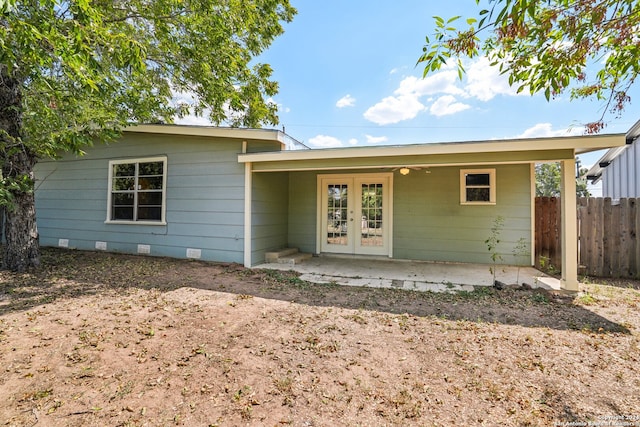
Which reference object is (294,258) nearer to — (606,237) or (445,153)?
(445,153)

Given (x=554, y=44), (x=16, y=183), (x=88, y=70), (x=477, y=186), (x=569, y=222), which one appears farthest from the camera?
(x=477, y=186)

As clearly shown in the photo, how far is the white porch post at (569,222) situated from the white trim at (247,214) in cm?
508

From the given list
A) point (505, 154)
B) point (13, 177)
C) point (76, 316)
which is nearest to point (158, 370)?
point (76, 316)

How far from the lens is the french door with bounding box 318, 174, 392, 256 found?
709 centimetres

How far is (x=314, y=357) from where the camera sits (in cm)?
250

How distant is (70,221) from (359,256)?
291 inches

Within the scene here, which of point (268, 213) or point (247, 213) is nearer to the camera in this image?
point (247, 213)

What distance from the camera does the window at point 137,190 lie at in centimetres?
683

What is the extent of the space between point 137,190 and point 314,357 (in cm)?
638

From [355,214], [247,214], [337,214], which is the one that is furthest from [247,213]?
[355,214]

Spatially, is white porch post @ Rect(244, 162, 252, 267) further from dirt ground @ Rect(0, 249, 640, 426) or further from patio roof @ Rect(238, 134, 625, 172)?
dirt ground @ Rect(0, 249, 640, 426)

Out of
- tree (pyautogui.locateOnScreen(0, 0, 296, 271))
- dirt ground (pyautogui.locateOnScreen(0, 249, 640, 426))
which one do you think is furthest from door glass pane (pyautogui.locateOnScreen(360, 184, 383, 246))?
tree (pyautogui.locateOnScreen(0, 0, 296, 271))

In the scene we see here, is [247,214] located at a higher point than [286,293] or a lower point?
higher

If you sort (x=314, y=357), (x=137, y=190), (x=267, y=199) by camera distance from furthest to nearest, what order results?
(x=137, y=190) → (x=267, y=199) → (x=314, y=357)
